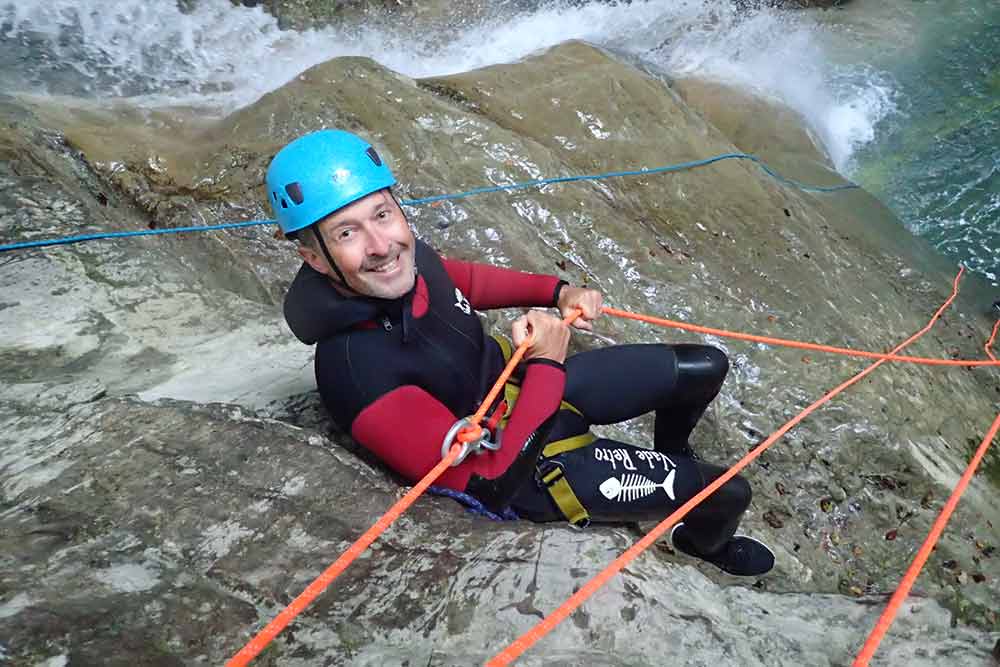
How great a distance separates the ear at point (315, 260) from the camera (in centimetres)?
221

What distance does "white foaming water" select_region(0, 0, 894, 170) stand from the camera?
684 cm

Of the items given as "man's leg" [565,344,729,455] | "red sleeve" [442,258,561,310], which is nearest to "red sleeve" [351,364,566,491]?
"man's leg" [565,344,729,455]

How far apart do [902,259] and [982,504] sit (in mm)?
2747

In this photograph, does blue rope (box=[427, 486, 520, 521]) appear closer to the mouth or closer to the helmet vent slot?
the mouth

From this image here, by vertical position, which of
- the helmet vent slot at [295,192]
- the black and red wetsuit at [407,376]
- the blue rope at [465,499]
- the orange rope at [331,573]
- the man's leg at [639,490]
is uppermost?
the helmet vent slot at [295,192]

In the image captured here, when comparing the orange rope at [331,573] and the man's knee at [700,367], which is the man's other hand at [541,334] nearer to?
the orange rope at [331,573]

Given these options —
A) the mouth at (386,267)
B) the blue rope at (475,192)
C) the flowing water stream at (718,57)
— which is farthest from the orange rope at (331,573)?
the flowing water stream at (718,57)

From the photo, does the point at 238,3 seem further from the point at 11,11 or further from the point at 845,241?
the point at 845,241

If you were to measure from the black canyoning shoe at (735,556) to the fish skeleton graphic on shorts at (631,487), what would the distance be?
52 centimetres

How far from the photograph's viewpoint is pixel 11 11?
7.17m

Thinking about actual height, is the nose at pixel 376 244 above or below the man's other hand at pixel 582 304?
above

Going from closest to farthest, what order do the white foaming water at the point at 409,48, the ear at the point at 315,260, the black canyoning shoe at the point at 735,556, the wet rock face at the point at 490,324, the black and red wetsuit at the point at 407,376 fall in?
the wet rock face at the point at 490,324
the black and red wetsuit at the point at 407,376
the ear at the point at 315,260
the black canyoning shoe at the point at 735,556
the white foaming water at the point at 409,48

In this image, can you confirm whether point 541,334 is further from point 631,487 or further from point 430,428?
point 631,487

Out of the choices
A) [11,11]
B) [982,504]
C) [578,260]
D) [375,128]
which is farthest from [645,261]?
[11,11]
